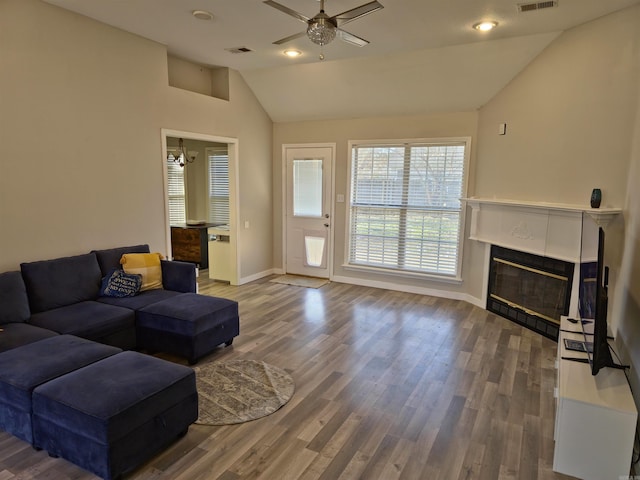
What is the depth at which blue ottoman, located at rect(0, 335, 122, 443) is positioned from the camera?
226 centimetres

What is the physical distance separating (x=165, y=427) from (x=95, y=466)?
1.22ft

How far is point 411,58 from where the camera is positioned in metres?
4.61

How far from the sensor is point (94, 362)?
250cm

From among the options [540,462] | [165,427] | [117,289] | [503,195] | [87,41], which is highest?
[87,41]

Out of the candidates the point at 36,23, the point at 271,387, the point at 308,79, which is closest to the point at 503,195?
the point at 308,79

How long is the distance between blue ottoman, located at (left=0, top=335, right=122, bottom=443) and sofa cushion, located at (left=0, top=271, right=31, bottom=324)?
0.62 metres

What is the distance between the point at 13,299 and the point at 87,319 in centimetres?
56

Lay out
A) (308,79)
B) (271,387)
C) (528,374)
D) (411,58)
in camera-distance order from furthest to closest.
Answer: (308,79)
(411,58)
(528,374)
(271,387)

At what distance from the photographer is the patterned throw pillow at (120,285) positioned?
12.3 ft

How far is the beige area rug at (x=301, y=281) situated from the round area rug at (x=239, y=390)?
106 inches

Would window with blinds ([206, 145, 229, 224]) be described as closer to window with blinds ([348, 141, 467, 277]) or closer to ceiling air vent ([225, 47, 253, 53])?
window with blinds ([348, 141, 467, 277])

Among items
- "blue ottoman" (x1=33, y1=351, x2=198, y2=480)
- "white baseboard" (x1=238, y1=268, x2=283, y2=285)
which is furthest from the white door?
"blue ottoman" (x1=33, y1=351, x2=198, y2=480)

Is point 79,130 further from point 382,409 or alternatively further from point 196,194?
point 196,194

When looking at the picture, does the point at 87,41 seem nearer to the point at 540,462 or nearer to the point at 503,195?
the point at 503,195
